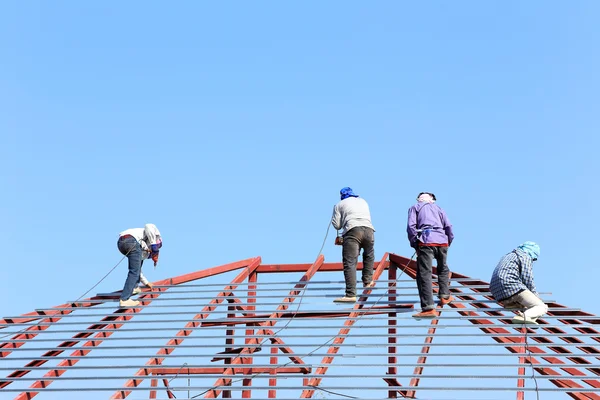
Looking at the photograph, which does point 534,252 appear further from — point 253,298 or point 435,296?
point 253,298

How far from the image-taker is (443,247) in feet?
37.0

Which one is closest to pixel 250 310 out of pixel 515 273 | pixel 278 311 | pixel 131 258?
pixel 278 311

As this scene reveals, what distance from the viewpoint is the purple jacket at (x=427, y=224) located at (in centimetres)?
1110

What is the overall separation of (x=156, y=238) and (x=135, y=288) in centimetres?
130

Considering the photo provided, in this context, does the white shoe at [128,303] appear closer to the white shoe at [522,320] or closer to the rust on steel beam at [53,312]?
the rust on steel beam at [53,312]

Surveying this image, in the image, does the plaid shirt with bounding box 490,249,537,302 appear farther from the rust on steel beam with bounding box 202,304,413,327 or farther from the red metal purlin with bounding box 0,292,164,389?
the red metal purlin with bounding box 0,292,164,389

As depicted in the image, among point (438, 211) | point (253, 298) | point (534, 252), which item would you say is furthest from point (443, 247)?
point (253, 298)

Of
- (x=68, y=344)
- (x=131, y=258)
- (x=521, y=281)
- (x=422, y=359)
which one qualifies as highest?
(x=131, y=258)

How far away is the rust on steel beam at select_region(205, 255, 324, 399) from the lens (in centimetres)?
1044

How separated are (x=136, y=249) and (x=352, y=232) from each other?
3362 mm

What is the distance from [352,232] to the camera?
12.1 metres

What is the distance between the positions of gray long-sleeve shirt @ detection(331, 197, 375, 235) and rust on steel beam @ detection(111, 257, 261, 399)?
2.51m

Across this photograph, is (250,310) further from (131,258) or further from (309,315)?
(131,258)

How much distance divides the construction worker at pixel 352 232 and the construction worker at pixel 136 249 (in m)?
2.83
